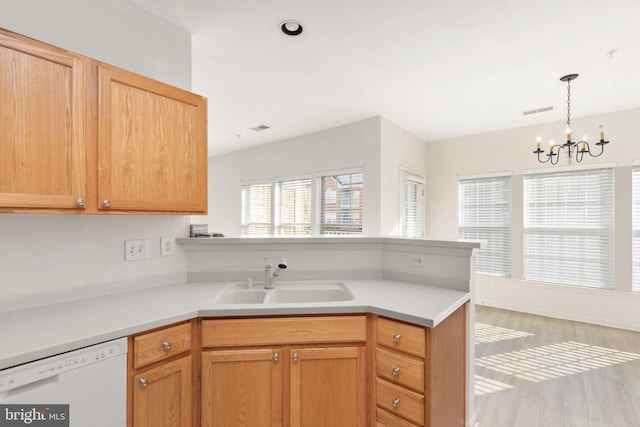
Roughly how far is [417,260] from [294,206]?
3497 mm

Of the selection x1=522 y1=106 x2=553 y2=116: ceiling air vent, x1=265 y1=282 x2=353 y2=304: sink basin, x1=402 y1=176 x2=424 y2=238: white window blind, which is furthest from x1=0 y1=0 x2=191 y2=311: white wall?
x1=522 y1=106 x2=553 y2=116: ceiling air vent

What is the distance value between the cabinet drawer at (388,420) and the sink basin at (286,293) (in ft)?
2.18

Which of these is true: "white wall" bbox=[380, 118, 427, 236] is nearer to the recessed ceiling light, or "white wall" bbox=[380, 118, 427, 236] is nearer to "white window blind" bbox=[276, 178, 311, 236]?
"white window blind" bbox=[276, 178, 311, 236]

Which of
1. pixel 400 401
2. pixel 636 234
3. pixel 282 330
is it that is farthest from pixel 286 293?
pixel 636 234

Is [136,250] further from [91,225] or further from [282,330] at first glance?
[282,330]

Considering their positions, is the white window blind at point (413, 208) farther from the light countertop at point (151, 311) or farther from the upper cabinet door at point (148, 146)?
the upper cabinet door at point (148, 146)

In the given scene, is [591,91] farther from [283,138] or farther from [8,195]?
[8,195]

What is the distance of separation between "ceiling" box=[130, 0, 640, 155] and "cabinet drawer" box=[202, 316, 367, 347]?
6.59 ft

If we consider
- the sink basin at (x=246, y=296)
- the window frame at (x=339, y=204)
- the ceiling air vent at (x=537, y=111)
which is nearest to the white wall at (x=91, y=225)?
the sink basin at (x=246, y=296)

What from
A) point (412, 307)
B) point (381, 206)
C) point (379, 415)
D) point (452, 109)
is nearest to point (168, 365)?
point (379, 415)

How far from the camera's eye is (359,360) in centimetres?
168

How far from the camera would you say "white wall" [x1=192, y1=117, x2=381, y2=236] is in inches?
173

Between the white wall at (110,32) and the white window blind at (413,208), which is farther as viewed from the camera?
the white window blind at (413,208)

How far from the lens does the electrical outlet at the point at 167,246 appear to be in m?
2.13
